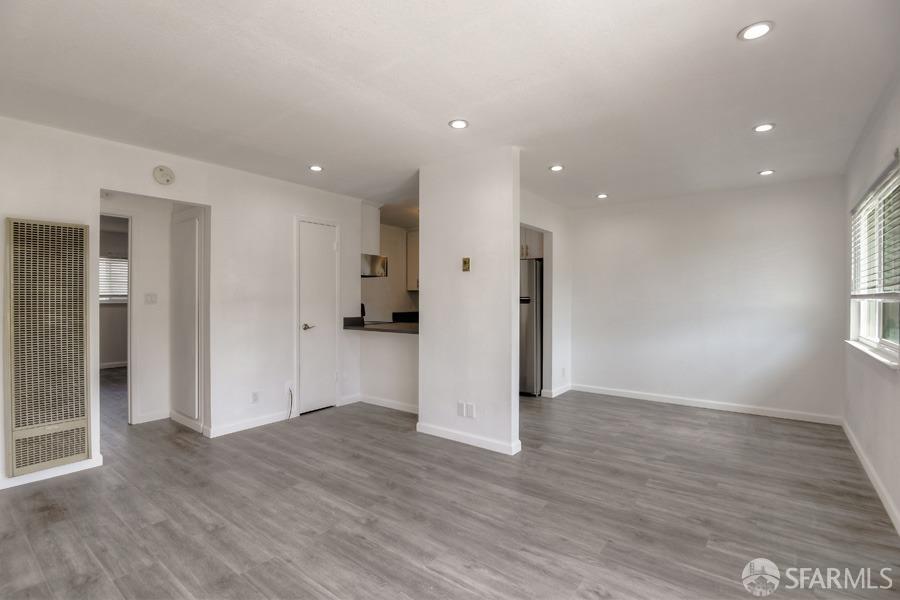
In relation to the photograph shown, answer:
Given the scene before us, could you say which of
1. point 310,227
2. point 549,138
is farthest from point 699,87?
point 310,227

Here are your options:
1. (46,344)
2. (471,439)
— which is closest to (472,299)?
(471,439)

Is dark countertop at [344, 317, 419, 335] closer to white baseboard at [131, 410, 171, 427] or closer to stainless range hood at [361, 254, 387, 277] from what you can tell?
stainless range hood at [361, 254, 387, 277]

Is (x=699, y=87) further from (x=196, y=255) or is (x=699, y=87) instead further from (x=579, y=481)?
(x=196, y=255)

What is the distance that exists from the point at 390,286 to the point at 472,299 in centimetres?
381

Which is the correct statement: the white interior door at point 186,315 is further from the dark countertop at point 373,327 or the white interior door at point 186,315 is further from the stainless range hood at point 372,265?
the stainless range hood at point 372,265

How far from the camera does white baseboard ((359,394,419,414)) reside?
16.0 feet

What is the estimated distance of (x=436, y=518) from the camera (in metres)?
2.54

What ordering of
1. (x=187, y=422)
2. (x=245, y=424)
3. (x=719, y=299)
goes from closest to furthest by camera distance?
(x=245, y=424) → (x=187, y=422) → (x=719, y=299)

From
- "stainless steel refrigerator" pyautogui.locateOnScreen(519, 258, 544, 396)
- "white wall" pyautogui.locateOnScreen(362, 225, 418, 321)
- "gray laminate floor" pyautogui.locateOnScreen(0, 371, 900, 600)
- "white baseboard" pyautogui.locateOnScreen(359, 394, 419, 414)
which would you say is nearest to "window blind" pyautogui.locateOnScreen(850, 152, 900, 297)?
"gray laminate floor" pyautogui.locateOnScreen(0, 371, 900, 600)

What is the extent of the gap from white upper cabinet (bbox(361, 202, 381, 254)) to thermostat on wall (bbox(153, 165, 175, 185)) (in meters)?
2.18

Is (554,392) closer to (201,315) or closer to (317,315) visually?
(317,315)

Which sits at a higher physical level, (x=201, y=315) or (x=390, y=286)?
(x=390, y=286)

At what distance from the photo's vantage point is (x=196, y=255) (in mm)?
4180

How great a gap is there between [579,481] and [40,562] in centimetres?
303
